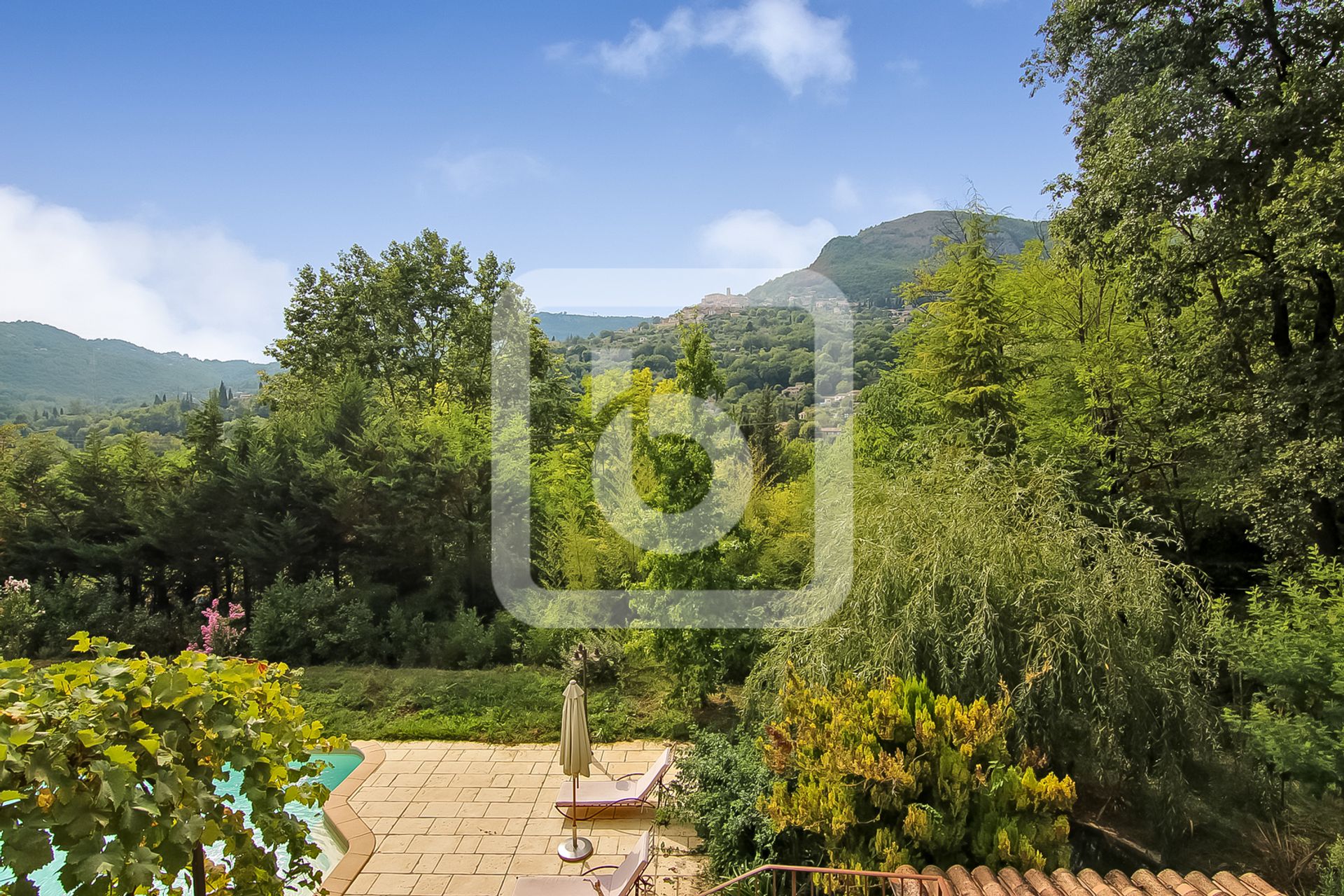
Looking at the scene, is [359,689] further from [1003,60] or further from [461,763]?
[1003,60]

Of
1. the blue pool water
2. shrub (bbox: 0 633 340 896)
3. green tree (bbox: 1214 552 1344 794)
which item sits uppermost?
shrub (bbox: 0 633 340 896)

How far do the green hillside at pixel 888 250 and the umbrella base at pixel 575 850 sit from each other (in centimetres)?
571

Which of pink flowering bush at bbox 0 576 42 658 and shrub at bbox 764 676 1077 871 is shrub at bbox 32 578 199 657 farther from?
shrub at bbox 764 676 1077 871

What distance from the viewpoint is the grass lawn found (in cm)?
726

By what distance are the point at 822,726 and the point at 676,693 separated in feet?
11.5

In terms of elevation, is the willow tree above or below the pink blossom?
above

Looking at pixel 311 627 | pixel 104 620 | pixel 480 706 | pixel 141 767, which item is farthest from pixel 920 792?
pixel 104 620

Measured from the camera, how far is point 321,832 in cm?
560

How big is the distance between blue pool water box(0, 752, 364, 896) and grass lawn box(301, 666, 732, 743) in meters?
0.32

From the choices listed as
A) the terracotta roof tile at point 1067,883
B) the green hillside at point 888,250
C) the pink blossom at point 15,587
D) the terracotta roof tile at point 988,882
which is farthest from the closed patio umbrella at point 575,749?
the pink blossom at point 15,587

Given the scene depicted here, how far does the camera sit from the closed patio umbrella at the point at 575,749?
507cm

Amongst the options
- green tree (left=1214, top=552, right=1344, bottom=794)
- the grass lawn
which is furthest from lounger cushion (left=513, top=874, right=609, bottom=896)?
green tree (left=1214, top=552, right=1344, bottom=794)

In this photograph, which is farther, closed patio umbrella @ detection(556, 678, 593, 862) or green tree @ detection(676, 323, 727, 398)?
green tree @ detection(676, 323, 727, 398)

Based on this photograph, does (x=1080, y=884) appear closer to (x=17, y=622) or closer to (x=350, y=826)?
(x=350, y=826)
